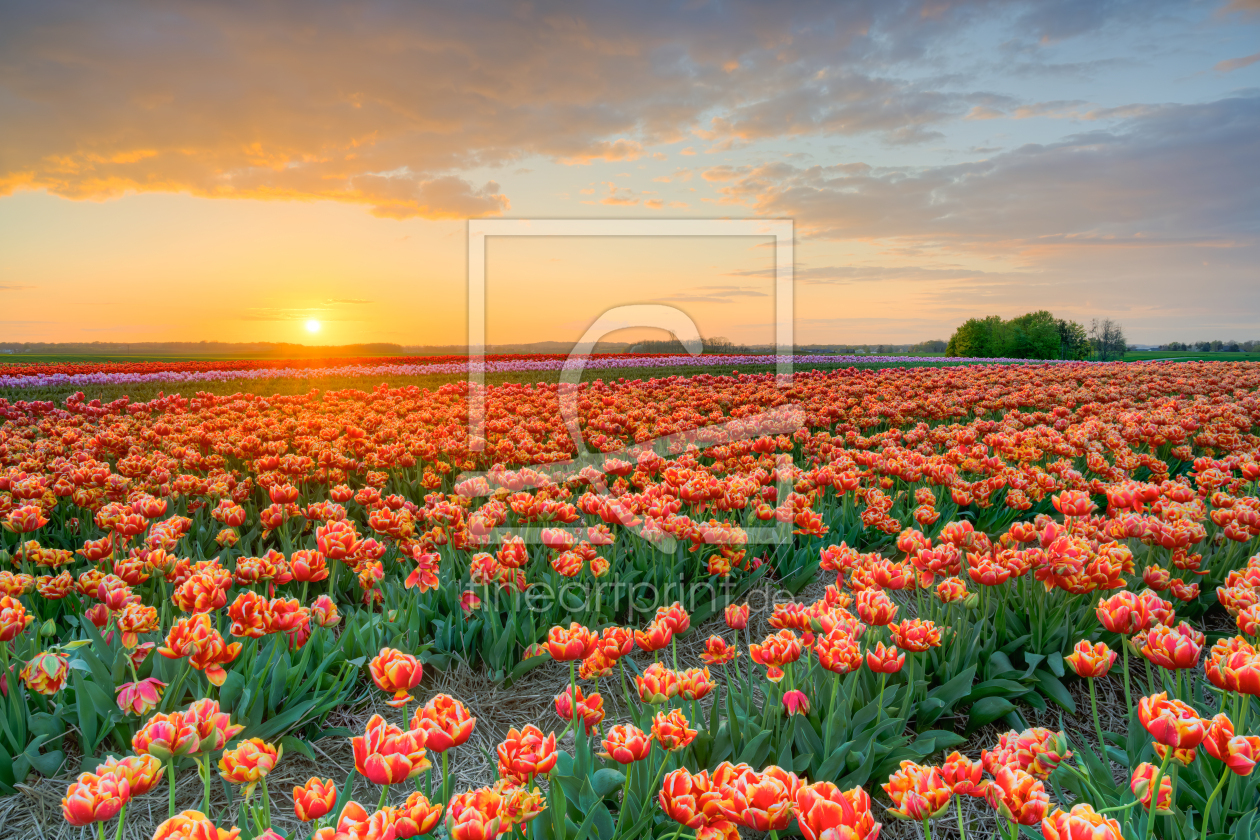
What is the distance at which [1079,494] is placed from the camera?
4199 mm

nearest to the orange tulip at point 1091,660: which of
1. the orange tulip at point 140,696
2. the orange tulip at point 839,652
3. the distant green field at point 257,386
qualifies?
the orange tulip at point 839,652

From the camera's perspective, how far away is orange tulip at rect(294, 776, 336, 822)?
1735 mm

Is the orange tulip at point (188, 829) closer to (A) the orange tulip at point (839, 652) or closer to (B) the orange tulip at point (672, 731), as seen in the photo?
(B) the orange tulip at point (672, 731)

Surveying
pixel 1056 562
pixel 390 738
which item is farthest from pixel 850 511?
pixel 390 738

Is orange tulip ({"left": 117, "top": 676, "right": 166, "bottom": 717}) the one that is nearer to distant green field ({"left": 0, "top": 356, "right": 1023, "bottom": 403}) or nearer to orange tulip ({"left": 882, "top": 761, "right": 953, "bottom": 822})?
orange tulip ({"left": 882, "top": 761, "right": 953, "bottom": 822})

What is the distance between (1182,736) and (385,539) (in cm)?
483

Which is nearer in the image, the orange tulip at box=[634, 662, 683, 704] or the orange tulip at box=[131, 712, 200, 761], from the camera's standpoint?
the orange tulip at box=[131, 712, 200, 761]

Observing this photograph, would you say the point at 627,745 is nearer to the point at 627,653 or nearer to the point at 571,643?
the point at 571,643

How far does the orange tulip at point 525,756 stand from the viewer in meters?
1.92

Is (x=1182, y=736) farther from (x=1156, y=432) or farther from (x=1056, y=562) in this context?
(x=1156, y=432)

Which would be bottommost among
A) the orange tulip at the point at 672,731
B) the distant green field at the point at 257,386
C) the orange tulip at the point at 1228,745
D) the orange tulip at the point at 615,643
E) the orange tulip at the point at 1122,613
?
the orange tulip at the point at 672,731

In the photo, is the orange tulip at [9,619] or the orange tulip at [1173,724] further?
the orange tulip at [9,619]

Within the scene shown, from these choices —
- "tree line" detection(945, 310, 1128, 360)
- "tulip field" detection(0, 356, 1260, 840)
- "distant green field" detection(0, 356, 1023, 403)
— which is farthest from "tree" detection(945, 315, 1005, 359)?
"tulip field" detection(0, 356, 1260, 840)

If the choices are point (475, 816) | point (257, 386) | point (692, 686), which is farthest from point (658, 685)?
point (257, 386)
